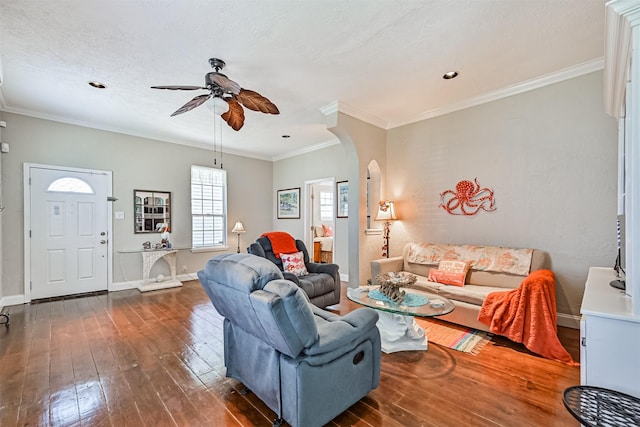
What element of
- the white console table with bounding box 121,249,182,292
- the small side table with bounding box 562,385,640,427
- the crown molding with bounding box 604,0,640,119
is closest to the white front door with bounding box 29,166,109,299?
the white console table with bounding box 121,249,182,292

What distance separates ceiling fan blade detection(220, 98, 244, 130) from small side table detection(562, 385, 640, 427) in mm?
3152

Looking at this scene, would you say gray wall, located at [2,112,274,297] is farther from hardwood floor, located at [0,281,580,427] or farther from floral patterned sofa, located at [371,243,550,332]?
floral patterned sofa, located at [371,243,550,332]

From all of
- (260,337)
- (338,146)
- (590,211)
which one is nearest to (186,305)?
(260,337)

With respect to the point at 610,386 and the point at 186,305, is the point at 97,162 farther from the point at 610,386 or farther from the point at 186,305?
the point at 610,386

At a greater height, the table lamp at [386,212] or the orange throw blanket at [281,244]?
the table lamp at [386,212]

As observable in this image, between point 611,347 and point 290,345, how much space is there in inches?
62.5

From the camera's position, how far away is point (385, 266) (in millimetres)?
3801

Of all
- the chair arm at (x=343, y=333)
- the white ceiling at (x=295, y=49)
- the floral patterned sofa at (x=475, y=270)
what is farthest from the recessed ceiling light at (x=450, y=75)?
the chair arm at (x=343, y=333)

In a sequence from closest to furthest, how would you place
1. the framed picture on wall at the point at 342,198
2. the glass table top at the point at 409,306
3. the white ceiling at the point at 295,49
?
the white ceiling at the point at 295,49, the glass table top at the point at 409,306, the framed picture on wall at the point at 342,198

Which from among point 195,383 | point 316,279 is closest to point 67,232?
point 195,383

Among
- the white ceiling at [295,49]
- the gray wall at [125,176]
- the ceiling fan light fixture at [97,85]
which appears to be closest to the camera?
the white ceiling at [295,49]

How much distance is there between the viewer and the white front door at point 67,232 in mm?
4215

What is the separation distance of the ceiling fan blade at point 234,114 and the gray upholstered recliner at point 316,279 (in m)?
1.52

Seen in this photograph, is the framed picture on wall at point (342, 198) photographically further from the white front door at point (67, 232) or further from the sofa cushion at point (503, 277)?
the white front door at point (67, 232)
